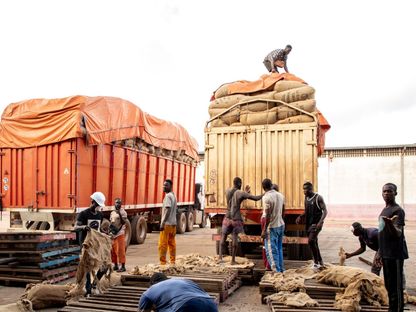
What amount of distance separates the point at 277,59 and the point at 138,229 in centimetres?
663

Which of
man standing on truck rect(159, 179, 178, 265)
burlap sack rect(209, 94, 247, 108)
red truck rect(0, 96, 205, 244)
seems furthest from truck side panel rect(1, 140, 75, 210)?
burlap sack rect(209, 94, 247, 108)

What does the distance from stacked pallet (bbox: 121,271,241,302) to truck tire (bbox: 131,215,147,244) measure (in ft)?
20.1

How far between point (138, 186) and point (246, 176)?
5.56 metres

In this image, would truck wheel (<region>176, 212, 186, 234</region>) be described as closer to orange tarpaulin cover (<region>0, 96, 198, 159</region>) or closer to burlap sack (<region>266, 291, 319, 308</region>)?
orange tarpaulin cover (<region>0, 96, 198, 159</region>)

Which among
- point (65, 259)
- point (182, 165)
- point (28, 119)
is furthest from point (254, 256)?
point (182, 165)

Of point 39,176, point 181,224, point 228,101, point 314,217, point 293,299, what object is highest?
point 228,101

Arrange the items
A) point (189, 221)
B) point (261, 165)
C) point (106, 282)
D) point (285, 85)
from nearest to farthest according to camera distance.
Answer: point (106, 282) < point (261, 165) < point (285, 85) < point (189, 221)

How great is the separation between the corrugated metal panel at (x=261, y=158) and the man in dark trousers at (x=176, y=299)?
552 centimetres

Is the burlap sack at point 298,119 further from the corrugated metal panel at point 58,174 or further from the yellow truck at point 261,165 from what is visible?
the corrugated metal panel at point 58,174

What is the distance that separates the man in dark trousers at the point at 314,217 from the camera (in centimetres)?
786

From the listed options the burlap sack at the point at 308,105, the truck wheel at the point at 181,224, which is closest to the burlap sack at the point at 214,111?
the burlap sack at the point at 308,105

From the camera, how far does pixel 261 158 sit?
30.0ft

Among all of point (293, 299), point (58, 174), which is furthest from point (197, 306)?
point (58, 174)

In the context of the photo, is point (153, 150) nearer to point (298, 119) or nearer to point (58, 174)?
point (58, 174)
